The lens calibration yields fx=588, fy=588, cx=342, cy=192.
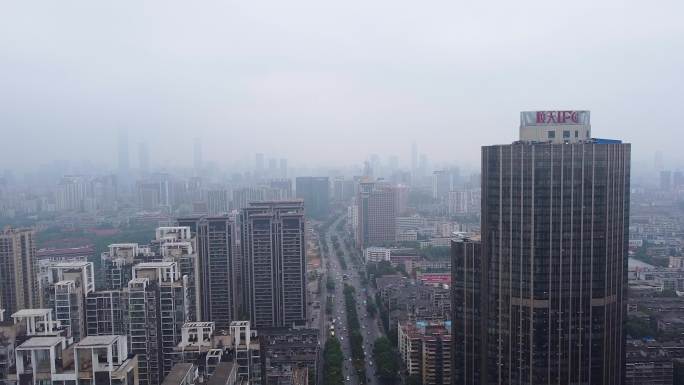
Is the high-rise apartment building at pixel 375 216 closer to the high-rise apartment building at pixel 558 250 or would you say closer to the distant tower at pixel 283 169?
the distant tower at pixel 283 169

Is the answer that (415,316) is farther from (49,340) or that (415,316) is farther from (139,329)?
(49,340)

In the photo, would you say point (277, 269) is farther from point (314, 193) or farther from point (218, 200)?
point (314, 193)

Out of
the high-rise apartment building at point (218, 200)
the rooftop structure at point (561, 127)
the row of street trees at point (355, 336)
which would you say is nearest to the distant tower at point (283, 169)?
the high-rise apartment building at point (218, 200)

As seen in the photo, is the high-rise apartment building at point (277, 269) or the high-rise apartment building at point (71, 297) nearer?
the high-rise apartment building at point (71, 297)

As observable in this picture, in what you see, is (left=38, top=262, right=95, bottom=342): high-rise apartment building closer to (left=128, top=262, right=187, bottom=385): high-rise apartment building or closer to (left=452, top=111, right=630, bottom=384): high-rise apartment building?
(left=128, top=262, right=187, bottom=385): high-rise apartment building

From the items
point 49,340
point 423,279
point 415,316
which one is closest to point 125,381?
point 49,340

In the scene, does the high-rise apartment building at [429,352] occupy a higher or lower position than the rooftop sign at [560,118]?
lower

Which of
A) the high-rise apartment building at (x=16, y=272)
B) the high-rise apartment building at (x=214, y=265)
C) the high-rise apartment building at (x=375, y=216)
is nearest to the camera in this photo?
the high-rise apartment building at (x=16, y=272)

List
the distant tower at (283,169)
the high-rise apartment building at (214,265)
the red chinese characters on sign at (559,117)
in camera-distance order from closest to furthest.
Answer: the red chinese characters on sign at (559,117)
the high-rise apartment building at (214,265)
the distant tower at (283,169)
